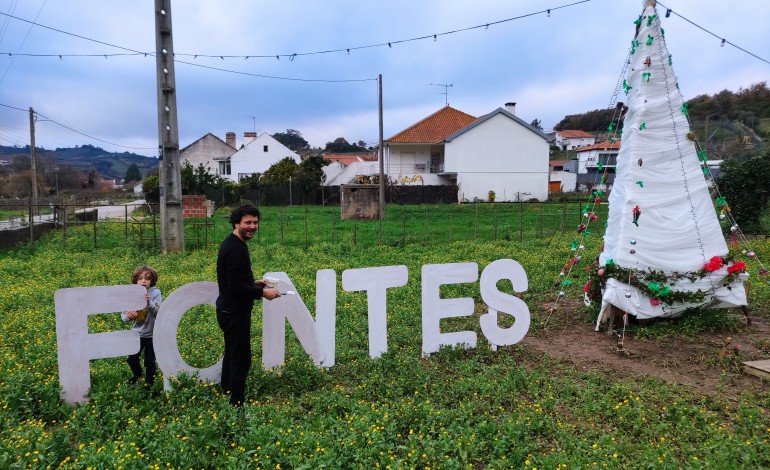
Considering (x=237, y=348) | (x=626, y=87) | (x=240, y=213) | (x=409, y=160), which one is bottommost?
(x=237, y=348)

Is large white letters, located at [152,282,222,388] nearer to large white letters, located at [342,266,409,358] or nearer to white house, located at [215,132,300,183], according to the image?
large white letters, located at [342,266,409,358]

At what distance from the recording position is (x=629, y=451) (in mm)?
4234

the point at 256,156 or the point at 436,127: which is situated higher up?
the point at 436,127

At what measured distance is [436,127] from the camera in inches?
1661

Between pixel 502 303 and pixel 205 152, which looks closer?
pixel 502 303

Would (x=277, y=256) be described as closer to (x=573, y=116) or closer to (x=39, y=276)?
(x=39, y=276)

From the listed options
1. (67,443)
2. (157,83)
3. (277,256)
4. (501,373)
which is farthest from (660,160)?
(157,83)

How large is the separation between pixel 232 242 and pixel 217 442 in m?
1.69

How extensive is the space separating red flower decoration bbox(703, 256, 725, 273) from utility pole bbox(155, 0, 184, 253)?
12014 mm

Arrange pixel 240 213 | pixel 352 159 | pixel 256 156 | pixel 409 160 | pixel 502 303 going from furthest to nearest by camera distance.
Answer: pixel 352 159 → pixel 256 156 → pixel 409 160 → pixel 502 303 → pixel 240 213

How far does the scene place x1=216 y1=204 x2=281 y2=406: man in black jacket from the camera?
4.76 meters

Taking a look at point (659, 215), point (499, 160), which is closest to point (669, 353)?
point (659, 215)

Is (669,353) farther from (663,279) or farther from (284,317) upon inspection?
(284,317)

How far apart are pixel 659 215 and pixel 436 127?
35631 mm
